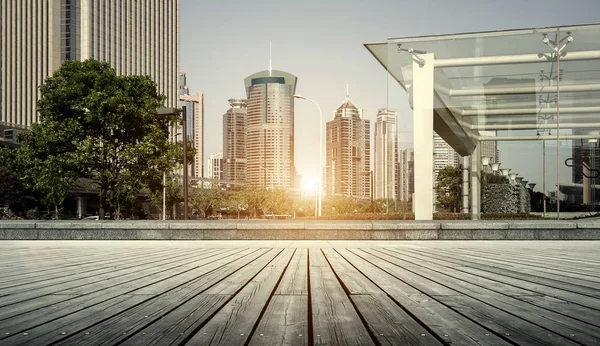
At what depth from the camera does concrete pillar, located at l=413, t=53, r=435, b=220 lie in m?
16.3

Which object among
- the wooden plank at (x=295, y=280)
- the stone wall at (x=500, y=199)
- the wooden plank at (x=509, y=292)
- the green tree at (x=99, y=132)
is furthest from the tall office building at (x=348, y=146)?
the wooden plank at (x=509, y=292)

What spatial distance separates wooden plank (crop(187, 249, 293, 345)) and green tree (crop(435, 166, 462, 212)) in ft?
40.9

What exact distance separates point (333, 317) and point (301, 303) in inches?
21.1

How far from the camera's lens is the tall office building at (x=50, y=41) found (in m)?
104

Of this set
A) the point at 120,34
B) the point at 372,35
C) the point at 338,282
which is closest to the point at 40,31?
the point at 120,34

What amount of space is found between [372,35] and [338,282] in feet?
44.1

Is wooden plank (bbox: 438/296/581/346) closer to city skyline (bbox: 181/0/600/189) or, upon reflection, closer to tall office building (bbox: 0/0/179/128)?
city skyline (bbox: 181/0/600/189)

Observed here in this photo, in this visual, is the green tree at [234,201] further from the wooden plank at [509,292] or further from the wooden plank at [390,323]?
the wooden plank at [390,323]

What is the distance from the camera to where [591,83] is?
15.4m

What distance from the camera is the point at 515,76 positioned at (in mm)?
16656

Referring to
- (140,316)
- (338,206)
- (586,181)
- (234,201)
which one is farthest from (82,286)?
(234,201)

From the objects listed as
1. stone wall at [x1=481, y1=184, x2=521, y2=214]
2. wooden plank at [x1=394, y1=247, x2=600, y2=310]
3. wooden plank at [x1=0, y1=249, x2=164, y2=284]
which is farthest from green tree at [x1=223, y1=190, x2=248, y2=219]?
wooden plank at [x1=394, y1=247, x2=600, y2=310]

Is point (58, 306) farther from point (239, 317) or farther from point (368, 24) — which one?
point (368, 24)

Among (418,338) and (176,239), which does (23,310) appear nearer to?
(418,338)
